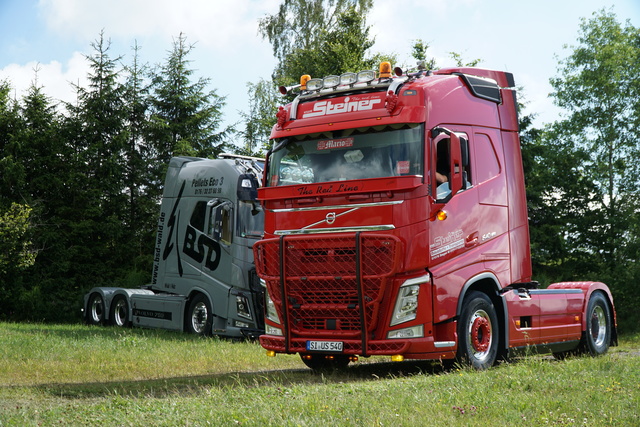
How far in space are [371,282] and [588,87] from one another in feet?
97.1

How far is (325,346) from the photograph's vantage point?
9.92 m

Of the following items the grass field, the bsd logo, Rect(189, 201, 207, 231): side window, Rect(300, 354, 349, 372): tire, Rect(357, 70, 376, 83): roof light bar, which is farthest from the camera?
Rect(189, 201, 207, 231): side window

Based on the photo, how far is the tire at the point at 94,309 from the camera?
22.1 metres

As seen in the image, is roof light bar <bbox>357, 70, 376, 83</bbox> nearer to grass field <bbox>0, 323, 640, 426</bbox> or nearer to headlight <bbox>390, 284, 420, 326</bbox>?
headlight <bbox>390, 284, 420, 326</bbox>

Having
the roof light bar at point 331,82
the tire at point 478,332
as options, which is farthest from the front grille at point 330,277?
the roof light bar at point 331,82

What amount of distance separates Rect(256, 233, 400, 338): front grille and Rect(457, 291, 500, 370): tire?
1271 millimetres

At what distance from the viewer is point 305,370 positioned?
39.4 feet

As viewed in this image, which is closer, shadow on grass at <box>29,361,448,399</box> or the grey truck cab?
shadow on grass at <box>29,361,448,399</box>

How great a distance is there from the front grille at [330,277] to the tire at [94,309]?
1279 centimetres

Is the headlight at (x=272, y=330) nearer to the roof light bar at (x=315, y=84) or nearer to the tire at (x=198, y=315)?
the roof light bar at (x=315, y=84)

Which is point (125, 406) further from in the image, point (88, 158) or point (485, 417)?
point (88, 158)

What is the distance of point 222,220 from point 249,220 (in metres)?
0.56

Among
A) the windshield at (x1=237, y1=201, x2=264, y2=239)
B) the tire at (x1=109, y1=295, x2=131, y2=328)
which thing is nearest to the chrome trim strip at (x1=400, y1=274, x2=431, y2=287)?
the windshield at (x1=237, y1=201, x2=264, y2=239)

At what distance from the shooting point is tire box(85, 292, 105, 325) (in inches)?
869
